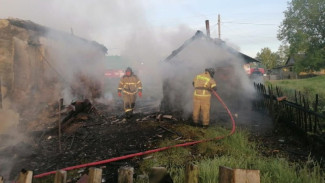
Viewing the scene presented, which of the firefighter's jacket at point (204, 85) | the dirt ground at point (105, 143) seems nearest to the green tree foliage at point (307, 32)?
the dirt ground at point (105, 143)

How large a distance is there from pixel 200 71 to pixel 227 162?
7461mm

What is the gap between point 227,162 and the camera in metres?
4.03

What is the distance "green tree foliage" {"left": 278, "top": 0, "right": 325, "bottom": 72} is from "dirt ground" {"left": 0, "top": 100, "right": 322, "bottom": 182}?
28.5 m

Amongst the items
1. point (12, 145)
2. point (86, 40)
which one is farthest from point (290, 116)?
point (86, 40)

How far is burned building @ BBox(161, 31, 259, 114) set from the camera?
35.6 ft

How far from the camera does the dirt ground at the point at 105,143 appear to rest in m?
4.97

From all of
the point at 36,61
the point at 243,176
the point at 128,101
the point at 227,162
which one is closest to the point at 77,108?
the point at 128,101

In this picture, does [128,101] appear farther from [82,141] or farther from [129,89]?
[82,141]

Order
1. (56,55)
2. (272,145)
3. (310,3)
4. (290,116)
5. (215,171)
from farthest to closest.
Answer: (310,3), (56,55), (290,116), (272,145), (215,171)

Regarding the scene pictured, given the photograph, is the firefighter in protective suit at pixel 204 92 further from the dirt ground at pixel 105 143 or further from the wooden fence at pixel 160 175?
the wooden fence at pixel 160 175

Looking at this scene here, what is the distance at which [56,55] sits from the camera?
40.1ft

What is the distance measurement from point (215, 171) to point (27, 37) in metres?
10.2

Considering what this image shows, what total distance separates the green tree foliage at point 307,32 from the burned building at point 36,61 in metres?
29.5

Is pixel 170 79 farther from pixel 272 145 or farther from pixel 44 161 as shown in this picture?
pixel 44 161
